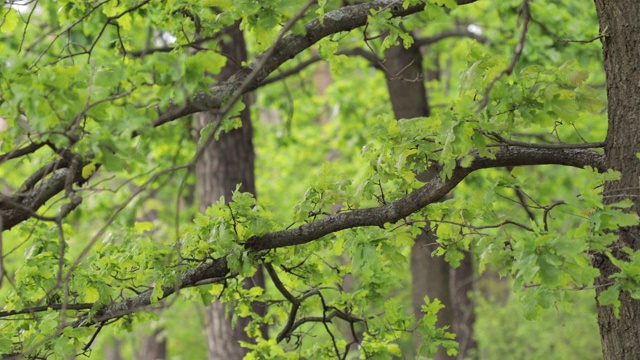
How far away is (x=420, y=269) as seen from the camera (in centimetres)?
955

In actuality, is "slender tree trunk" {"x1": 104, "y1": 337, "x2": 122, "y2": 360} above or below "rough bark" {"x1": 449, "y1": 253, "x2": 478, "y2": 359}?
above

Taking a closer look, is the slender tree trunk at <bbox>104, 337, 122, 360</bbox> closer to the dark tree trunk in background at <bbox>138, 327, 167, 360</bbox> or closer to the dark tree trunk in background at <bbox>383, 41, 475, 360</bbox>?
the dark tree trunk in background at <bbox>138, 327, 167, 360</bbox>

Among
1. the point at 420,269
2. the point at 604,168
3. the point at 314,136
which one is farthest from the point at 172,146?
the point at 604,168

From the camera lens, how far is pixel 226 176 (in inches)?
336

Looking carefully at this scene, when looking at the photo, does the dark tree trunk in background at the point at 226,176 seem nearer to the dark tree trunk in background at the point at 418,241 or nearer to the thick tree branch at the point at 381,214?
the dark tree trunk in background at the point at 418,241

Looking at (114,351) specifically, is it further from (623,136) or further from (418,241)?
(623,136)

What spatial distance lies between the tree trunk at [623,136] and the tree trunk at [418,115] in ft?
14.5

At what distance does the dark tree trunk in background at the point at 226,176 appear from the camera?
838cm

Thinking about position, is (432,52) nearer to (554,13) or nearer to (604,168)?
(554,13)

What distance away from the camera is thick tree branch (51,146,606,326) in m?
4.27

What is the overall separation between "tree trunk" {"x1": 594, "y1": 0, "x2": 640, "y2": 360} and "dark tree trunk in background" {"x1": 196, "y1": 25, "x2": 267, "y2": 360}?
Result: 4505 mm

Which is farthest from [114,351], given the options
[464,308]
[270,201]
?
[270,201]

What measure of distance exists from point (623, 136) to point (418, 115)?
4.69 m

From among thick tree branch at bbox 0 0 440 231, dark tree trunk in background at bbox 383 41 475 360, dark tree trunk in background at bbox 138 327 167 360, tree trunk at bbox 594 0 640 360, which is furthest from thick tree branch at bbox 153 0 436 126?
dark tree trunk in background at bbox 138 327 167 360
